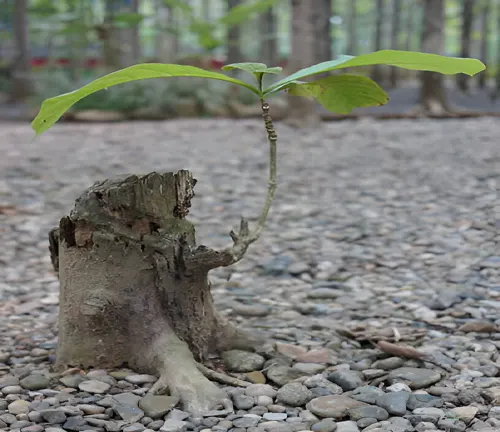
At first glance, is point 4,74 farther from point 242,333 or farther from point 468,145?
point 242,333

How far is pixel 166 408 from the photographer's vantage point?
5.05 ft

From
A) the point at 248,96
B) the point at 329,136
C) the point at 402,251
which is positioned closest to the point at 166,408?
the point at 402,251

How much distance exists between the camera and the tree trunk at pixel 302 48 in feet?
22.1

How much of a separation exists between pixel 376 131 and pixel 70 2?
7010 millimetres

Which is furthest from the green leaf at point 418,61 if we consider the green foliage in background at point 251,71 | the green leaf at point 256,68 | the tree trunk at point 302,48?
the tree trunk at point 302,48

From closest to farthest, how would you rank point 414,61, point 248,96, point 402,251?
1. point 414,61
2. point 402,251
3. point 248,96

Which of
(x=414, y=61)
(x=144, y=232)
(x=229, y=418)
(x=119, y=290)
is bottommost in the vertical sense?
(x=229, y=418)

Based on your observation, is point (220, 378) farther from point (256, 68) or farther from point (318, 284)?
point (318, 284)

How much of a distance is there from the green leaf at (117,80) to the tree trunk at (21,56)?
357 inches

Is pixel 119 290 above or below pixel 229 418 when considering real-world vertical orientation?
above

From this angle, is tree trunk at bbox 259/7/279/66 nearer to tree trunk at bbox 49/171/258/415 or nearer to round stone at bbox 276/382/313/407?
tree trunk at bbox 49/171/258/415

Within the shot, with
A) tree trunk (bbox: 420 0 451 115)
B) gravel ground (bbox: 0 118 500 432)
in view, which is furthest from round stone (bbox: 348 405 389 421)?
tree trunk (bbox: 420 0 451 115)

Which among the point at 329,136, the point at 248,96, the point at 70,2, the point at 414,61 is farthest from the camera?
the point at 70,2

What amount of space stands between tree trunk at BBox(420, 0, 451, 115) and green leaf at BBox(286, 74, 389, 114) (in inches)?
241
